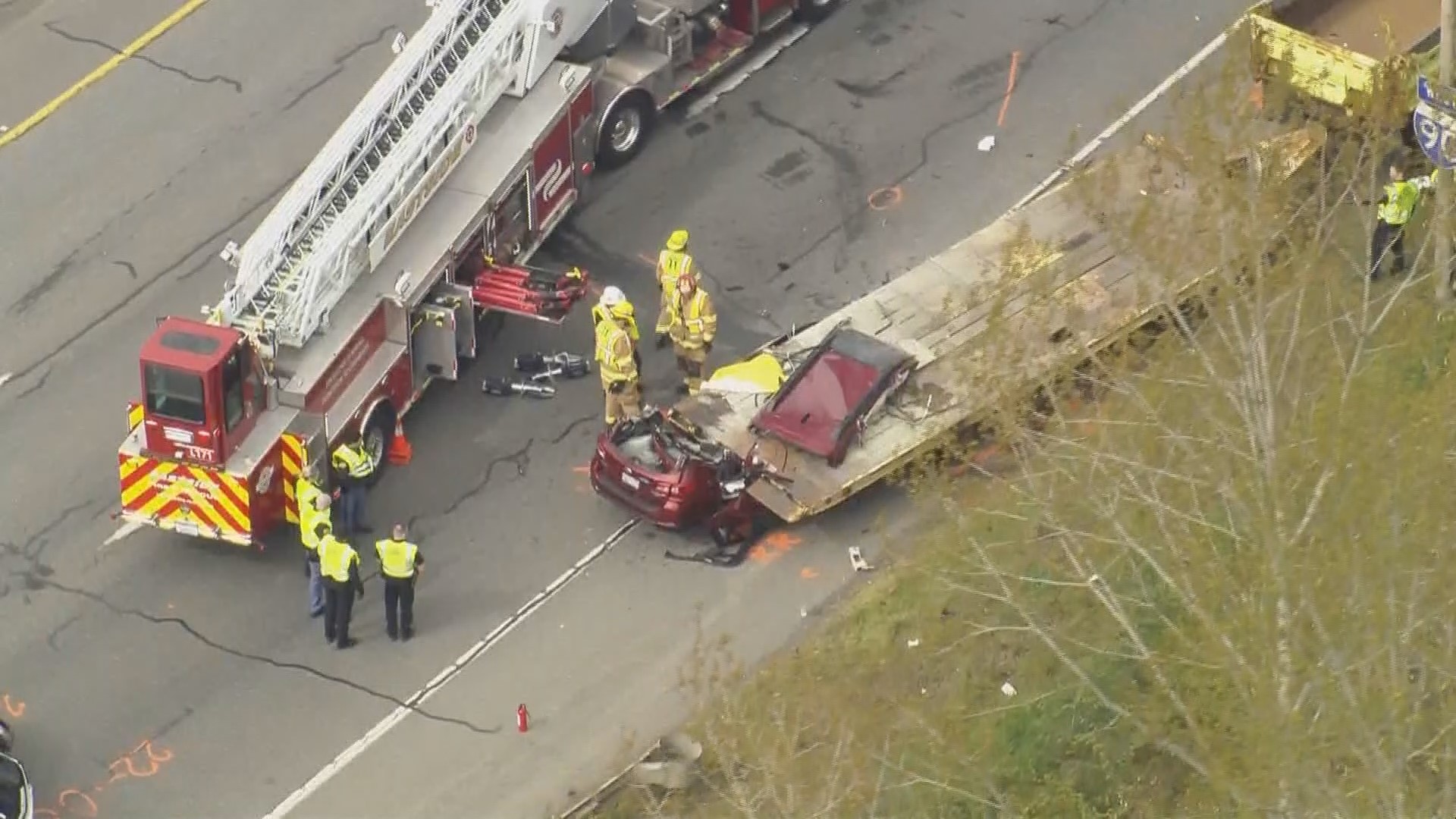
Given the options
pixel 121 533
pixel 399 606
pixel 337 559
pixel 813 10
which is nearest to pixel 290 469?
pixel 337 559

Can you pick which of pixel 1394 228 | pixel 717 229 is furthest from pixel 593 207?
pixel 1394 228

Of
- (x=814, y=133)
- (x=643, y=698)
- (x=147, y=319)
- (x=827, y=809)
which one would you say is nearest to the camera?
(x=827, y=809)

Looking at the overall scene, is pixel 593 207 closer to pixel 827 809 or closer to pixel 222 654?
pixel 222 654

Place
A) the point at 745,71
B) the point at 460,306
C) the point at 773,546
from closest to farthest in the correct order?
1. the point at 773,546
2. the point at 460,306
3. the point at 745,71

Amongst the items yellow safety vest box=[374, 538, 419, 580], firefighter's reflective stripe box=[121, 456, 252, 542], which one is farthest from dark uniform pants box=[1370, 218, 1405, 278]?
firefighter's reflective stripe box=[121, 456, 252, 542]

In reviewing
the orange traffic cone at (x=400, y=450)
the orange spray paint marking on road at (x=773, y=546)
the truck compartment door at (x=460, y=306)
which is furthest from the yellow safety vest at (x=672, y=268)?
the orange traffic cone at (x=400, y=450)

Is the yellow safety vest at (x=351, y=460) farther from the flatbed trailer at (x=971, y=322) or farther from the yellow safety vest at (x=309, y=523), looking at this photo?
the flatbed trailer at (x=971, y=322)

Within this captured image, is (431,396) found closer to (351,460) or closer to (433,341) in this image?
(433,341)

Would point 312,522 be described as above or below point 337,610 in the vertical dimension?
above
